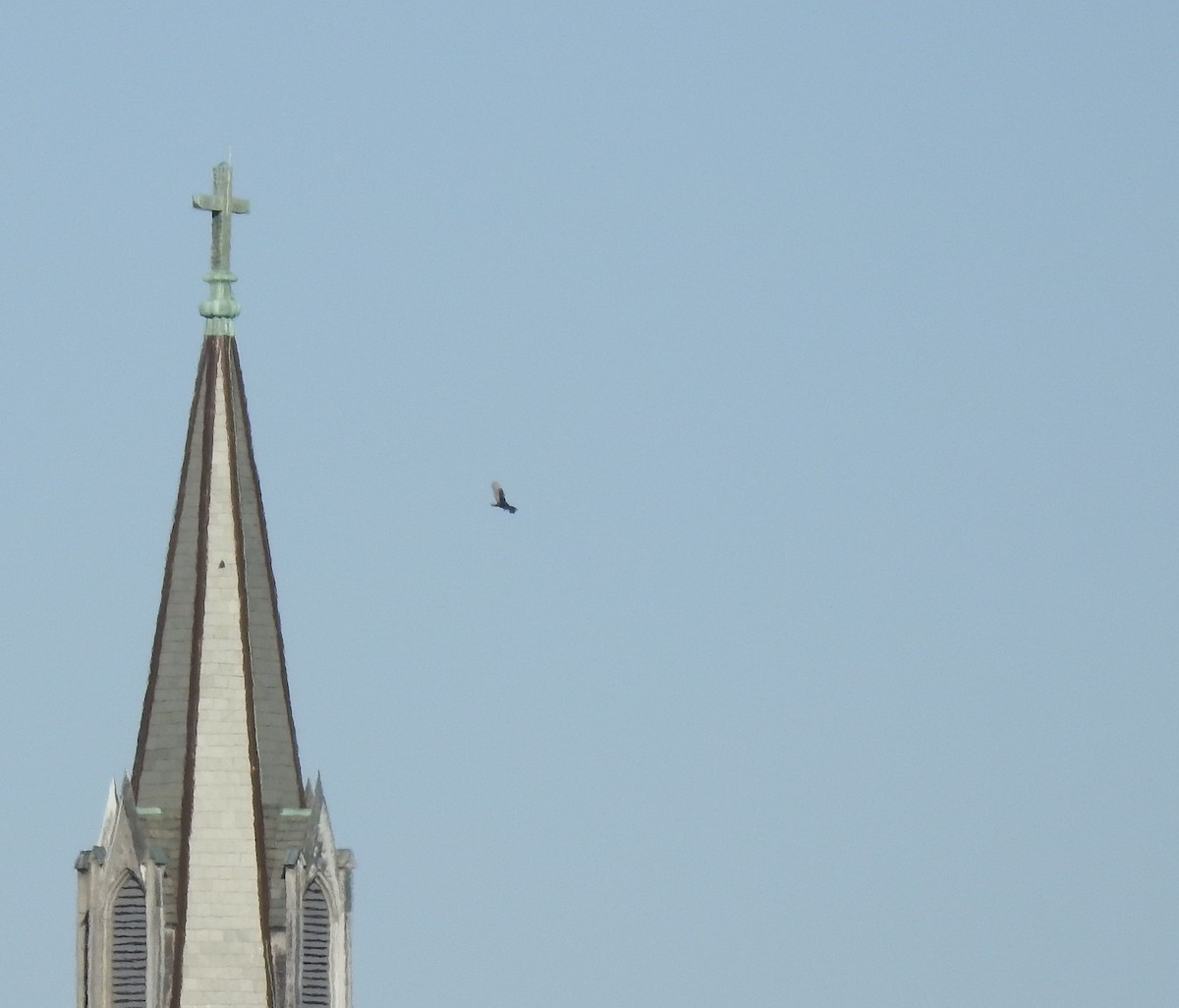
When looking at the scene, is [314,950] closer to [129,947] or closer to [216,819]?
[216,819]

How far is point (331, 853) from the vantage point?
14350 cm

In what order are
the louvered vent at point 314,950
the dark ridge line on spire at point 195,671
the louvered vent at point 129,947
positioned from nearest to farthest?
the louvered vent at point 129,947 < the dark ridge line on spire at point 195,671 < the louvered vent at point 314,950

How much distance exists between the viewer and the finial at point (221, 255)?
5797 inches

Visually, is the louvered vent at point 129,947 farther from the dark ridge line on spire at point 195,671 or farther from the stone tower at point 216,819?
the dark ridge line on spire at point 195,671

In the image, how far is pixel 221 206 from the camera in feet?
487

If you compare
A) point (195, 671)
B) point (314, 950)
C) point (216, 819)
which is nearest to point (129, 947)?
point (216, 819)

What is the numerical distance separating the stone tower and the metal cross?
3618 mm

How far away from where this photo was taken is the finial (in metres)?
147

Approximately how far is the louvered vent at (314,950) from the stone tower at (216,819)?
2 cm

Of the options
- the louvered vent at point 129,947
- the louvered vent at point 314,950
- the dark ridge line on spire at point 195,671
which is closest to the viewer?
the louvered vent at point 129,947

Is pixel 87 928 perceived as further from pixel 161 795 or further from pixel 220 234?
pixel 220 234

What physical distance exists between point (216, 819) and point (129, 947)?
266cm

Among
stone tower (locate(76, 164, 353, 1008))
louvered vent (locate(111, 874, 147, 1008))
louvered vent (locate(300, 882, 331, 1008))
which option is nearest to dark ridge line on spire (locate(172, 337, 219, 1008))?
stone tower (locate(76, 164, 353, 1008))

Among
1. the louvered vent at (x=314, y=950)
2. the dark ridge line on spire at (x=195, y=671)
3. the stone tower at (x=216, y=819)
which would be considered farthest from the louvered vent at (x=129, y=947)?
the louvered vent at (x=314, y=950)
